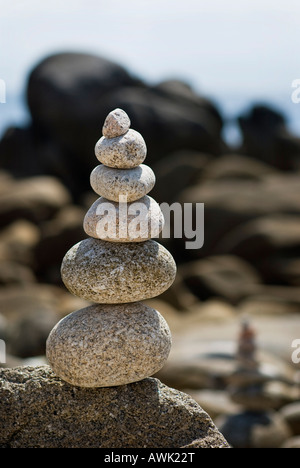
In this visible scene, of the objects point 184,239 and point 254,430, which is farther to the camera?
point 184,239

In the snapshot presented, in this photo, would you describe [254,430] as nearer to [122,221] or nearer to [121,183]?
[122,221]

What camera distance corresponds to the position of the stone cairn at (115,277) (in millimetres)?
4473

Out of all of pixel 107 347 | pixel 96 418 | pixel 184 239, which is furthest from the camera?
pixel 184 239

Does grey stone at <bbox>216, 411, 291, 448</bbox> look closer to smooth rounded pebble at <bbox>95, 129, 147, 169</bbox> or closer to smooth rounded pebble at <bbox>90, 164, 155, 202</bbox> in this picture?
smooth rounded pebble at <bbox>90, 164, 155, 202</bbox>

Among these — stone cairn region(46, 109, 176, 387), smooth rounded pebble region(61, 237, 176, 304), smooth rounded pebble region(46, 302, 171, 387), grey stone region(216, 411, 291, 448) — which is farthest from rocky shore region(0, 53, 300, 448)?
smooth rounded pebble region(61, 237, 176, 304)

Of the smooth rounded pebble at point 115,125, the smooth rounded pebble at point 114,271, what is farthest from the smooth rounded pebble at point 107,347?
the smooth rounded pebble at point 115,125

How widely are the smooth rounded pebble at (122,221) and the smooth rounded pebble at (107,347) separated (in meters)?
0.52

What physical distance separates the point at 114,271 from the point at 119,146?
83 centimetres

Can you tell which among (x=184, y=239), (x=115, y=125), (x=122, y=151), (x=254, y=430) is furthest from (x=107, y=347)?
(x=184, y=239)

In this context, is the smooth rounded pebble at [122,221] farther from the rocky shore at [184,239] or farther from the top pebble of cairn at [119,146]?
the top pebble of cairn at [119,146]

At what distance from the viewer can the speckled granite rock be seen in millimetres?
4594

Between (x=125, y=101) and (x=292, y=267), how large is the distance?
10620 millimetres

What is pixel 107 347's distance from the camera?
4453mm
